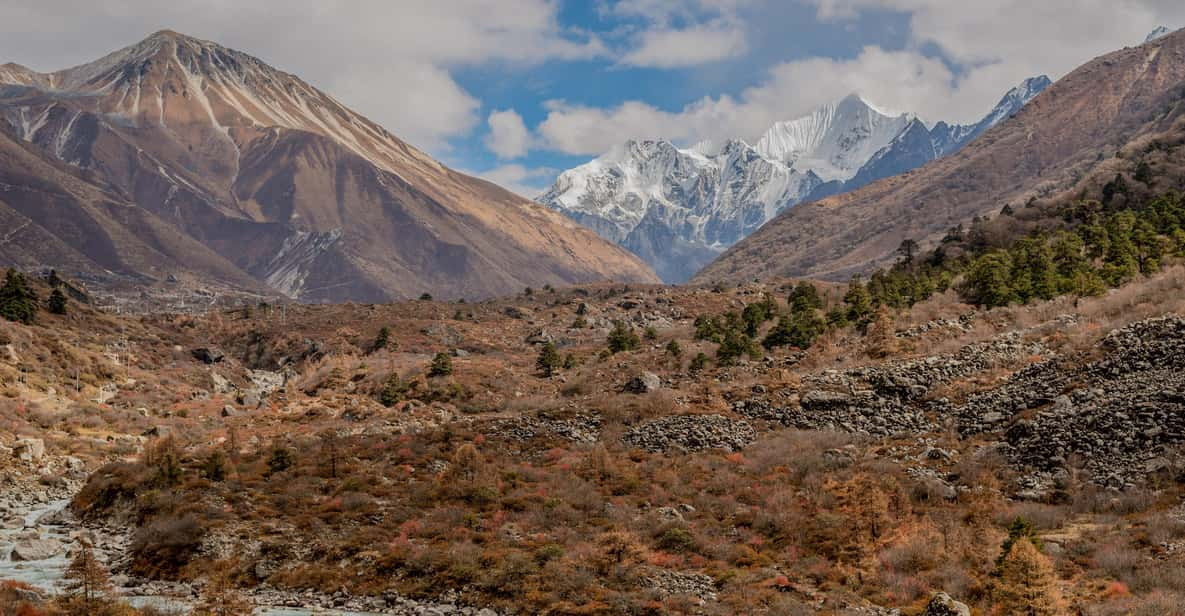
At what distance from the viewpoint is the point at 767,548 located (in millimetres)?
28500

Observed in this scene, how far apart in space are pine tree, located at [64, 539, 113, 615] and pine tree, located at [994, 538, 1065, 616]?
2453 centimetres

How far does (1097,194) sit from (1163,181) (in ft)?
26.4

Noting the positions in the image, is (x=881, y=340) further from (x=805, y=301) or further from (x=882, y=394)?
(x=805, y=301)

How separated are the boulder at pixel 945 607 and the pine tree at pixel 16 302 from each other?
283 feet

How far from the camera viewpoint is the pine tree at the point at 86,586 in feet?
69.4

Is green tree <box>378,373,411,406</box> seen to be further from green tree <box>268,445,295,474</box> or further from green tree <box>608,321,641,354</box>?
green tree <box>608,321,641,354</box>

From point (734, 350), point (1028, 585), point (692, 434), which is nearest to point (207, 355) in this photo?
point (734, 350)

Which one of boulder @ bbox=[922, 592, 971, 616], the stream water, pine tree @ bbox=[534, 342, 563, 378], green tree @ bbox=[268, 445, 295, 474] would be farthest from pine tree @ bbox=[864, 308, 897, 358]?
green tree @ bbox=[268, 445, 295, 474]

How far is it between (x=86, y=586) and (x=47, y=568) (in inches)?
332

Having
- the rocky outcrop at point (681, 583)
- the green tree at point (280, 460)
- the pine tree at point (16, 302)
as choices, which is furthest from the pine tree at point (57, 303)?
the rocky outcrop at point (681, 583)

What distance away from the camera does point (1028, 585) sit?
770 inches

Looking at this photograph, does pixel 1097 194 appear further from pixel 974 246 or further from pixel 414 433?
pixel 414 433

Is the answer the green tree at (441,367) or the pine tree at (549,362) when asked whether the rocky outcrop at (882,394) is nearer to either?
the green tree at (441,367)

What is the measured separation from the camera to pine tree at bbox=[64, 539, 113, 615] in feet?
69.4
